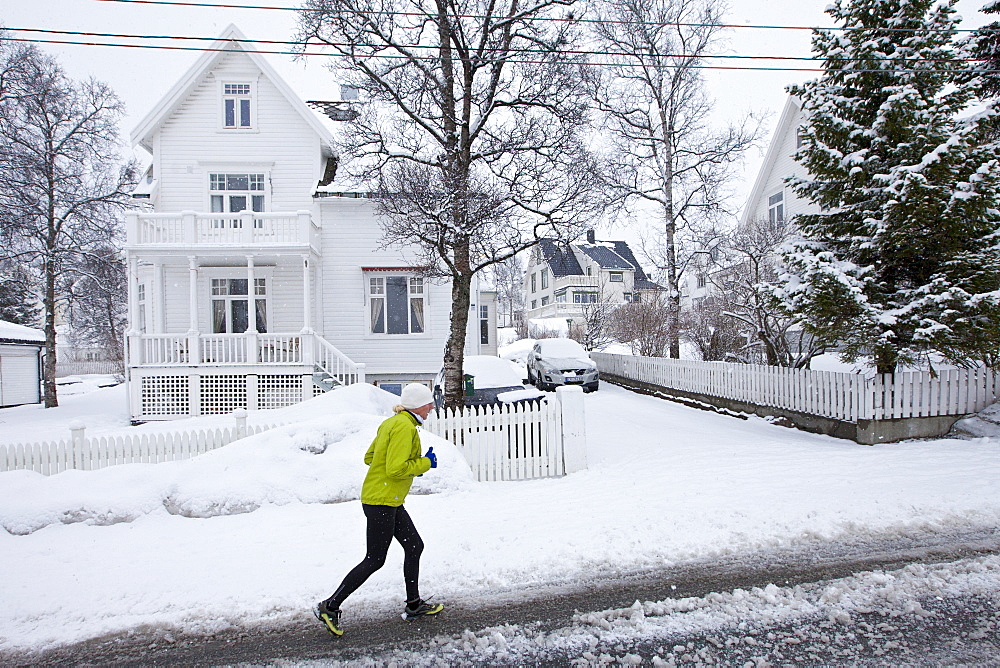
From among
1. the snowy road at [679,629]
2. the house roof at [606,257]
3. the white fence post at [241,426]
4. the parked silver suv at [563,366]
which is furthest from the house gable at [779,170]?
the house roof at [606,257]

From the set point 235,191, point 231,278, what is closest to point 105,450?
point 231,278

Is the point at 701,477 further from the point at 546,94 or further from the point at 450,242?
the point at 546,94

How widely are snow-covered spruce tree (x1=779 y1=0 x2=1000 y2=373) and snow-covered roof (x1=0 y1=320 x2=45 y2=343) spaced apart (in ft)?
89.5

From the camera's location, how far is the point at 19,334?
21.8m

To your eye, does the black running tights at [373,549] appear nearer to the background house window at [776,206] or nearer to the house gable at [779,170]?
the house gable at [779,170]

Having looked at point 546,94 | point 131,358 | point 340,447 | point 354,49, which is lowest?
point 340,447

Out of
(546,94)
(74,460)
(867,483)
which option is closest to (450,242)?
(546,94)

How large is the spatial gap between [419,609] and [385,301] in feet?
41.0

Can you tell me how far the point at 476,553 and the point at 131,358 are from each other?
41.9 feet

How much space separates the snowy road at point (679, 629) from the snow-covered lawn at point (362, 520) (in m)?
0.24

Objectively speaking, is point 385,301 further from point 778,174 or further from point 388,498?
point 778,174

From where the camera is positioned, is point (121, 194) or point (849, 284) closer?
point (849, 284)

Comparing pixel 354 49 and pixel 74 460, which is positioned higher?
pixel 354 49

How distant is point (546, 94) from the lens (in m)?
10.3
